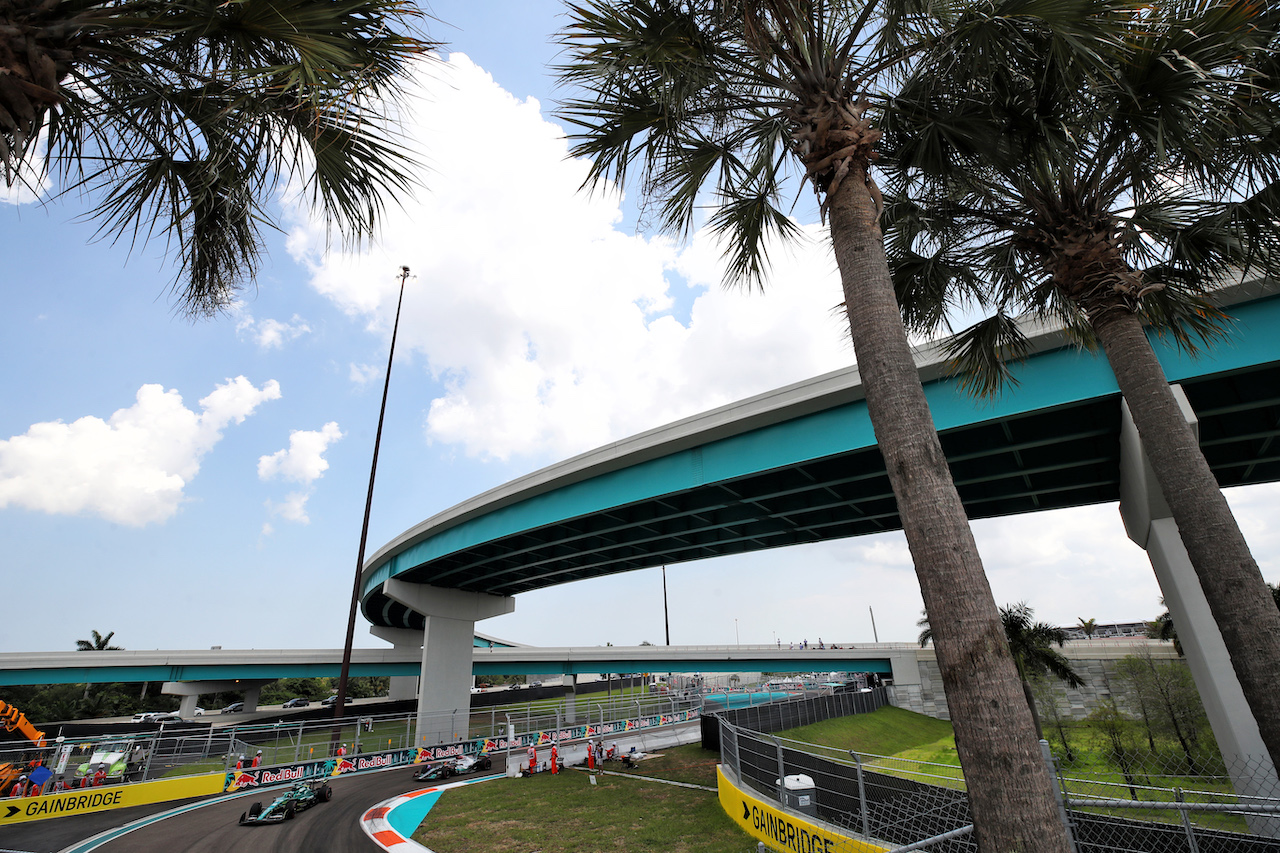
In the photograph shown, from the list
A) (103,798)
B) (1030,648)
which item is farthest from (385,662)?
(1030,648)

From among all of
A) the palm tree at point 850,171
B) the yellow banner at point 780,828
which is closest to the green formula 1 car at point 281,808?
the yellow banner at point 780,828

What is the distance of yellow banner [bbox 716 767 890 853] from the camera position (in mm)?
8304

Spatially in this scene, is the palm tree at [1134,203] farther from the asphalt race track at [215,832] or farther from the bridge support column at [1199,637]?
the asphalt race track at [215,832]

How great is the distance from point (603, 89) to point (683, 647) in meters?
50.3

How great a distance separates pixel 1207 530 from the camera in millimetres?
6441

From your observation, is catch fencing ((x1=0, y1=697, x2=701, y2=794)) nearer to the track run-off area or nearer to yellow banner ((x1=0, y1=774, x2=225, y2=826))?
yellow banner ((x1=0, y1=774, x2=225, y2=826))

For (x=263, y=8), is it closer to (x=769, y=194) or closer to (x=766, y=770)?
(x=769, y=194)

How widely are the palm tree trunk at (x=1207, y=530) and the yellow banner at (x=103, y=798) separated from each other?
966 inches

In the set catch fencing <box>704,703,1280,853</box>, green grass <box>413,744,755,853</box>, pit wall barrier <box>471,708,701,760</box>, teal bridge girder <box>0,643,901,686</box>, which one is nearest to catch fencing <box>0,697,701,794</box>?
pit wall barrier <box>471,708,701,760</box>

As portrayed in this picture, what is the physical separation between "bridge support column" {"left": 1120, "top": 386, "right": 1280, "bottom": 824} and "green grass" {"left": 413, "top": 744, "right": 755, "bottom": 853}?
27.3 ft

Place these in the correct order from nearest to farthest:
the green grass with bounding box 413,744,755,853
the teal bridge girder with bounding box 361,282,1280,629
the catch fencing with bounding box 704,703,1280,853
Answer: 1. the catch fencing with bounding box 704,703,1280,853
2. the teal bridge girder with bounding box 361,282,1280,629
3. the green grass with bounding box 413,744,755,853

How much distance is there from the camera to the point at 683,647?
168ft

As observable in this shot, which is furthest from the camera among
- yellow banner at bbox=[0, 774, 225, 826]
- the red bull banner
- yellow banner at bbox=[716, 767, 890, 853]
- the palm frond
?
the red bull banner

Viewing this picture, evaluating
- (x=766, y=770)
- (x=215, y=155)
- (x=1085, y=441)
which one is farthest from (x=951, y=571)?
(x=1085, y=441)
